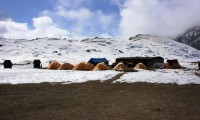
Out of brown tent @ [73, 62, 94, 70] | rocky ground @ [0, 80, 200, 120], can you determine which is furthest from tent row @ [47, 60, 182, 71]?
rocky ground @ [0, 80, 200, 120]

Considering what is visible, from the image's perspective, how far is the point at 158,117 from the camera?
1592 centimetres

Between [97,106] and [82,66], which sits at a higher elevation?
[82,66]

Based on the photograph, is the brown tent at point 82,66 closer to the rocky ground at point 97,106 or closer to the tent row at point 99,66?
the tent row at point 99,66

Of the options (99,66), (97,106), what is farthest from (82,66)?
(97,106)

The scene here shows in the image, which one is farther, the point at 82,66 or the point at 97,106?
the point at 82,66

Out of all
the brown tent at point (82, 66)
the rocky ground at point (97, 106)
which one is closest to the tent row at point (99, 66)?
the brown tent at point (82, 66)

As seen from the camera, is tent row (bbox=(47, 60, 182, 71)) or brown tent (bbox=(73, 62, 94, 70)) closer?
tent row (bbox=(47, 60, 182, 71))

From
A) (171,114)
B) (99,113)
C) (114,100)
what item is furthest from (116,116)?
(114,100)

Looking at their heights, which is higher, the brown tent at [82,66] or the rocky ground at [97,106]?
the brown tent at [82,66]

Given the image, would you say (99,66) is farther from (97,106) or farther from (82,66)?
(97,106)

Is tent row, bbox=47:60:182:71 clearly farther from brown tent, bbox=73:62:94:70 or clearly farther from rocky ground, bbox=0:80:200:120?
rocky ground, bbox=0:80:200:120

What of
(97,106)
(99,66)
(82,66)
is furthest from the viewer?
(82,66)


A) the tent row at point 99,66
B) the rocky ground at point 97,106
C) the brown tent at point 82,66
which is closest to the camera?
the rocky ground at point 97,106

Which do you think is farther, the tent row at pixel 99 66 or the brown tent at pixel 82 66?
the brown tent at pixel 82 66
